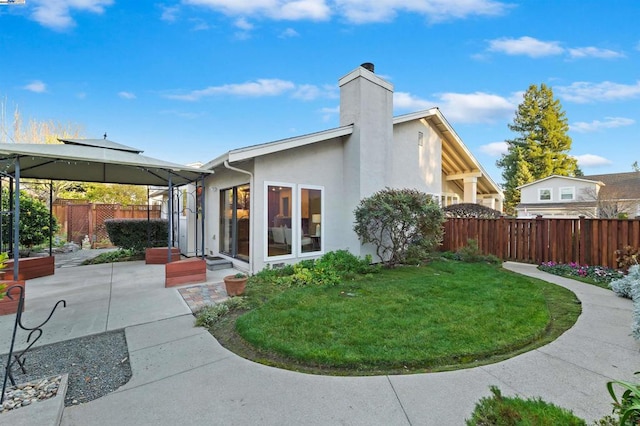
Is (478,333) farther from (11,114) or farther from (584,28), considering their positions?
(11,114)

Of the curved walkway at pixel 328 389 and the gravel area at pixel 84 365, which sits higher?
the curved walkway at pixel 328 389

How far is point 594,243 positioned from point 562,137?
25996 millimetres

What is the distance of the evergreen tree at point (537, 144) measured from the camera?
87.7 feet

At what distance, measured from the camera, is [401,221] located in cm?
770

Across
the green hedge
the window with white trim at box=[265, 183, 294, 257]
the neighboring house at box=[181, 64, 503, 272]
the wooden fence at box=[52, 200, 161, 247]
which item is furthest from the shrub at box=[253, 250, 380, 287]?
the wooden fence at box=[52, 200, 161, 247]

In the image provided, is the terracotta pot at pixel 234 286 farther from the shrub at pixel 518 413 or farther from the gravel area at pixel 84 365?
the shrub at pixel 518 413

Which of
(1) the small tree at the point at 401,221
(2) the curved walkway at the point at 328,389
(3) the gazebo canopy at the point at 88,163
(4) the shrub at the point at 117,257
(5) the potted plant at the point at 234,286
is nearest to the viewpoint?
(2) the curved walkway at the point at 328,389

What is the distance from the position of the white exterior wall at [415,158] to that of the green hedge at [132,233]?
879 cm

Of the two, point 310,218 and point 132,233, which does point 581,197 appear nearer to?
point 310,218

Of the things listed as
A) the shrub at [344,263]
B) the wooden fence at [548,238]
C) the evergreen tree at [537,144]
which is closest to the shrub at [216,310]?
the shrub at [344,263]

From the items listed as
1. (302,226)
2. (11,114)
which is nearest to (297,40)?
(302,226)

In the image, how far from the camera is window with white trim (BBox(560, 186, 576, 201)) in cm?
2114

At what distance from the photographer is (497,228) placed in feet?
30.9

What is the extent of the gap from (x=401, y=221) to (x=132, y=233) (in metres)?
9.14
